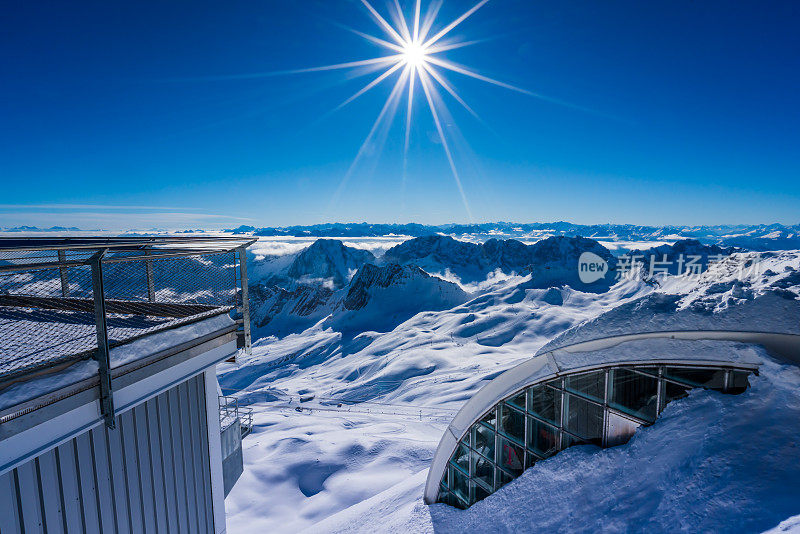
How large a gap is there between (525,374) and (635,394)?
174 cm

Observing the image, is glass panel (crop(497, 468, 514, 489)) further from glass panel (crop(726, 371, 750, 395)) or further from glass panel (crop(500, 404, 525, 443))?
glass panel (crop(726, 371, 750, 395))

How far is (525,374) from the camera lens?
6.74 meters

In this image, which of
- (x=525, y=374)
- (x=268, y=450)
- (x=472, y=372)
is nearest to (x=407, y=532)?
(x=525, y=374)

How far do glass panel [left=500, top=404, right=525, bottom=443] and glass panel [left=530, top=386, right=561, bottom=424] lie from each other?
35 centimetres

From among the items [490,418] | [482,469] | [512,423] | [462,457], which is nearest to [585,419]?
[512,423]

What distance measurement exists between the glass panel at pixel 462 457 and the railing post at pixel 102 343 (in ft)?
23.2

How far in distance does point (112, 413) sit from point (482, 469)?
7109 millimetres

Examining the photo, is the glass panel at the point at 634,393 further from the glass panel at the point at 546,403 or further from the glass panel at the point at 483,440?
the glass panel at the point at 483,440

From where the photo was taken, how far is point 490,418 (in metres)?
7.65

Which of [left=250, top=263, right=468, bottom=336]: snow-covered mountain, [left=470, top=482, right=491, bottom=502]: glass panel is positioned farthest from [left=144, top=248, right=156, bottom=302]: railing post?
[left=250, top=263, right=468, bottom=336]: snow-covered mountain

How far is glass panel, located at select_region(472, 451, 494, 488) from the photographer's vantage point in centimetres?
768

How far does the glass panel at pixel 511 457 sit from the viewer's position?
23.0ft

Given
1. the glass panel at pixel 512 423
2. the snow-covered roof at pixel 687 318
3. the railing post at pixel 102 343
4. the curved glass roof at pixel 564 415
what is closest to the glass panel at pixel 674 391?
the curved glass roof at pixel 564 415

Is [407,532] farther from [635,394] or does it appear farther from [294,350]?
[294,350]
